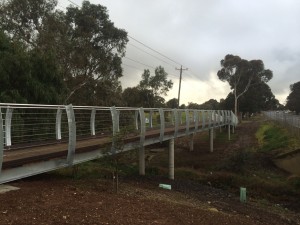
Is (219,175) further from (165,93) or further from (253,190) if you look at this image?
(165,93)

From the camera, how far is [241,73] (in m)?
73.8

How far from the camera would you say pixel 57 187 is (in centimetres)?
964

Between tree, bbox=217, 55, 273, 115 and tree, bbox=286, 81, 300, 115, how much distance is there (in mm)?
16165

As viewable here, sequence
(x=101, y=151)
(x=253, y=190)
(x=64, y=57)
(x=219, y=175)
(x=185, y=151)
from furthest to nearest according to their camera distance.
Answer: (x=185, y=151) < (x=64, y=57) < (x=219, y=175) < (x=253, y=190) < (x=101, y=151)

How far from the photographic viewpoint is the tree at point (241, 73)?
239 feet

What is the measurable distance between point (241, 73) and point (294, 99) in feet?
71.9

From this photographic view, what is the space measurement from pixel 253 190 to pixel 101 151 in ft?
39.4

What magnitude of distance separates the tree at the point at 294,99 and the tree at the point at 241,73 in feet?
53.0

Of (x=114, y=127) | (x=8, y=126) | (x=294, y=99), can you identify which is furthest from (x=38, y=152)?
(x=294, y=99)

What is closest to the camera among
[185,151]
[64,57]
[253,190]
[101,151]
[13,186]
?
[13,186]

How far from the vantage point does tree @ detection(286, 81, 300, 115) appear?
3420 inches

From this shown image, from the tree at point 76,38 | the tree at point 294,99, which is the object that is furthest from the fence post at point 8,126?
the tree at point 294,99

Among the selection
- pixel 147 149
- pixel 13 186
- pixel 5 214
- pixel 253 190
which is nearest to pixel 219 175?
pixel 253 190

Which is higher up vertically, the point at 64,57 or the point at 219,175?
the point at 64,57
